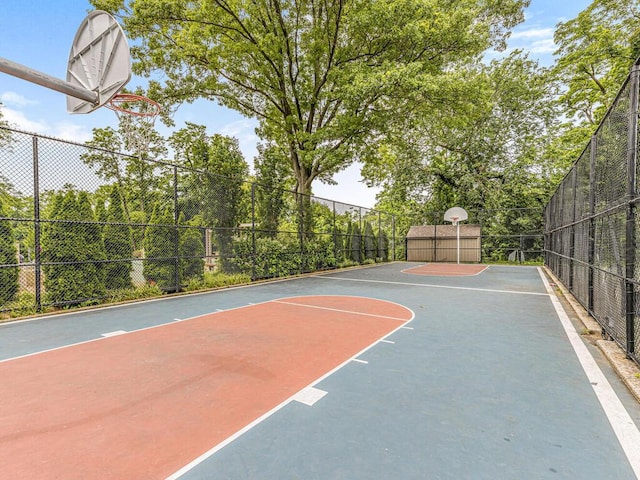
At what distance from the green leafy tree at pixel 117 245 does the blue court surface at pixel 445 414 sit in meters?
2.14

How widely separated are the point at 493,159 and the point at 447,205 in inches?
137

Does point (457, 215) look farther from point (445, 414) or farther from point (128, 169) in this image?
point (445, 414)

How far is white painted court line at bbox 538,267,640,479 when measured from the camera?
5.71ft

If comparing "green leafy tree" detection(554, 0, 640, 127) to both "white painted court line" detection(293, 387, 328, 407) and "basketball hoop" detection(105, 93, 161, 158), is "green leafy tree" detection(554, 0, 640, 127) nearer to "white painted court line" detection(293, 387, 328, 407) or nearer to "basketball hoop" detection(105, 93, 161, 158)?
"white painted court line" detection(293, 387, 328, 407)

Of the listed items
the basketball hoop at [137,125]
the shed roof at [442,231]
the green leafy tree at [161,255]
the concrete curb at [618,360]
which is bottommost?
the concrete curb at [618,360]

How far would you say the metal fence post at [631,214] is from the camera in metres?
2.82

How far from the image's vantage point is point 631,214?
2840mm

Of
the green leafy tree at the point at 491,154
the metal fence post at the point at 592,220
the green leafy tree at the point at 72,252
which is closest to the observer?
the metal fence post at the point at 592,220

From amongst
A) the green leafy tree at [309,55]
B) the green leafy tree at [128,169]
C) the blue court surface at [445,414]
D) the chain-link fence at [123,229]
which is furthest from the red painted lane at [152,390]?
the green leafy tree at [309,55]

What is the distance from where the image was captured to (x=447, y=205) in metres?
19.1

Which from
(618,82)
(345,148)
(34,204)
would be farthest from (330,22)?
(618,82)

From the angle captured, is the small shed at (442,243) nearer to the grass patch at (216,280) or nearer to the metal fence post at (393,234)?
the metal fence post at (393,234)

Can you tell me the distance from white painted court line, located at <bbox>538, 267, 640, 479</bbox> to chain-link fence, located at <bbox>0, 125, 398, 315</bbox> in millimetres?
6881

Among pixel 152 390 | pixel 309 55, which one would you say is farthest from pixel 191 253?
pixel 309 55
